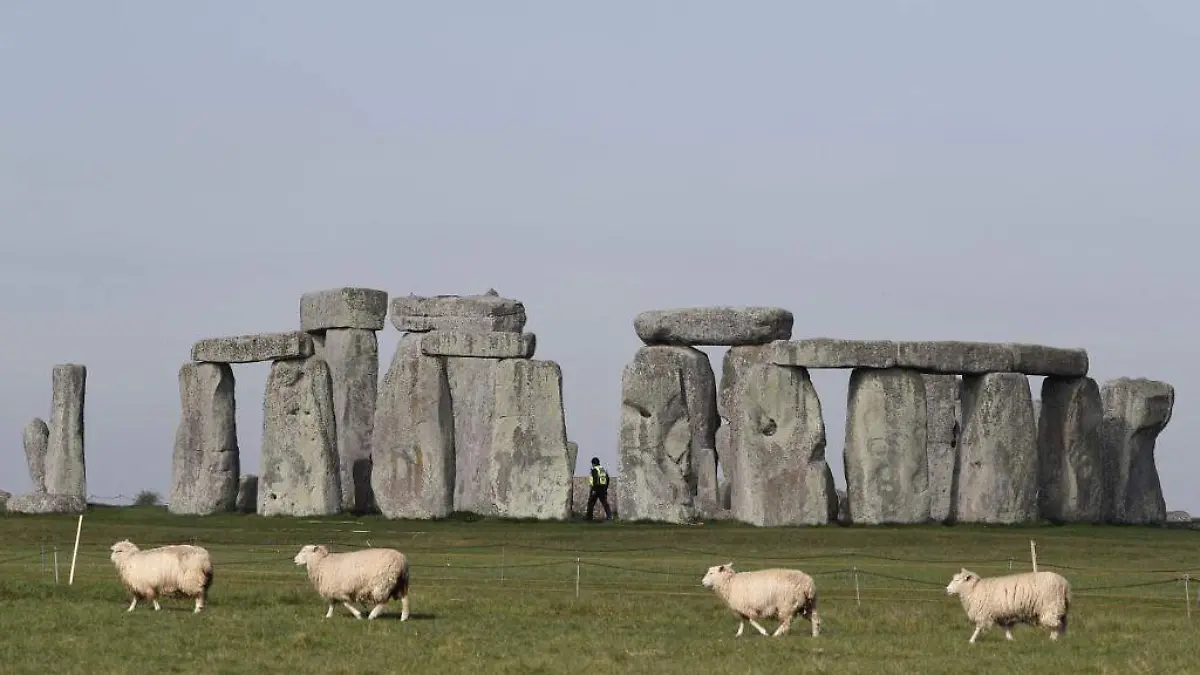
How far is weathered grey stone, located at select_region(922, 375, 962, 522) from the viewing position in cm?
4562

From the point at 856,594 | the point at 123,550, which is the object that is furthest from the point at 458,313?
the point at 123,550

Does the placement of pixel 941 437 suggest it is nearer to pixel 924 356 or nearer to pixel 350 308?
pixel 924 356

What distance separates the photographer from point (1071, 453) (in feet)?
149

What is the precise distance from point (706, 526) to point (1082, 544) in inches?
272

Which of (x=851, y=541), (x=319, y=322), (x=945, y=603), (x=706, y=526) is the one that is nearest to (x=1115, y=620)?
(x=945, y=603)

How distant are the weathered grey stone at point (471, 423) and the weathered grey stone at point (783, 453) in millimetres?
5784

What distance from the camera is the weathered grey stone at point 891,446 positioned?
42.9 metres

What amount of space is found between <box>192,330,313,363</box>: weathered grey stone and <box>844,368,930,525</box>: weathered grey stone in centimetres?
1099

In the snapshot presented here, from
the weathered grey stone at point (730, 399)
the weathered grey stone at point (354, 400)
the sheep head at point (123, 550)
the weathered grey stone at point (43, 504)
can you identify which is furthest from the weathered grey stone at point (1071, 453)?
the sheep head at point (123, 550)

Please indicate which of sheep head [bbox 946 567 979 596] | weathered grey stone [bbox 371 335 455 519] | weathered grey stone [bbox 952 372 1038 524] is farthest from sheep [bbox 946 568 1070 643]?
weathered grey stone [bbox 371 335 455 519]

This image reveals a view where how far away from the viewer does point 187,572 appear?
2514cm

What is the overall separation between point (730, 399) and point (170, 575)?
76.7ft

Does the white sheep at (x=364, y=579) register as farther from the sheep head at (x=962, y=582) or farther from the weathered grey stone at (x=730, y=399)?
the weathered grey stone at (x=730, y=399)

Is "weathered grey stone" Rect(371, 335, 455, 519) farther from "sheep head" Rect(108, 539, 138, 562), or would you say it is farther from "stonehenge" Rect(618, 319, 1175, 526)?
"sheep head" Rect(108, 539, 138, 562)
